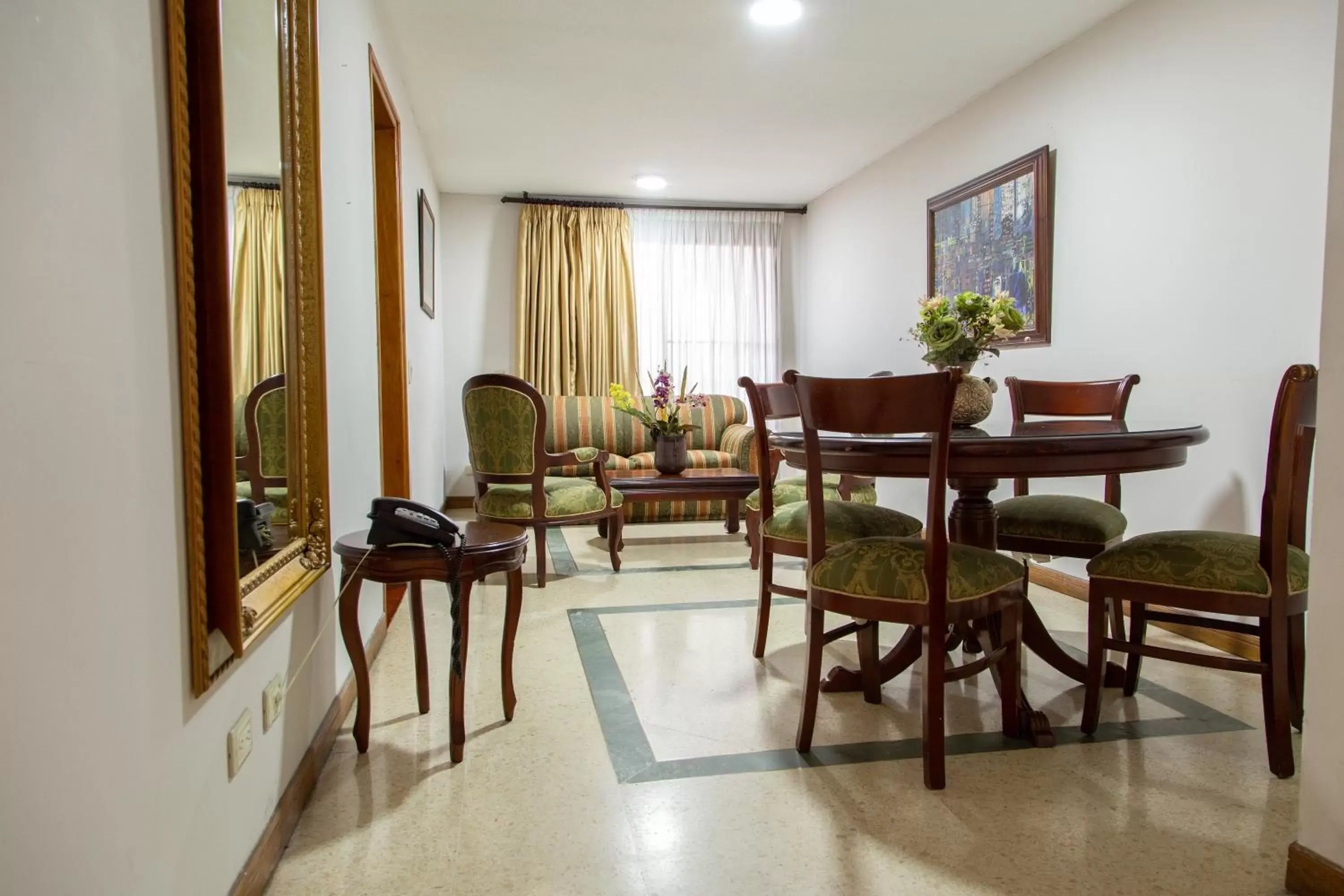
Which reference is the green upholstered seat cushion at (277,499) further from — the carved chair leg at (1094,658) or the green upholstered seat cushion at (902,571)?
the carved chair leg at (1094,658)

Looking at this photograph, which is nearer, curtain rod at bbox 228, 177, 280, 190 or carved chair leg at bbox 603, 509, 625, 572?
curtain rod at bbox 228, 177, 280, 190

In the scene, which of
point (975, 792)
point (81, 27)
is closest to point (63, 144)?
point (81, 27)

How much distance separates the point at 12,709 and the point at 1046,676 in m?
2.56

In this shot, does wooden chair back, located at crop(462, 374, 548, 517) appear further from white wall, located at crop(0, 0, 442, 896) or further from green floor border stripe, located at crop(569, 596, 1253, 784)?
white wall, located at crop(0, 0, 442, 896)

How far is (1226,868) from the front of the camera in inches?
60.0

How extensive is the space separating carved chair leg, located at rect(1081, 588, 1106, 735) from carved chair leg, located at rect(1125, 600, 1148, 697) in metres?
0.27

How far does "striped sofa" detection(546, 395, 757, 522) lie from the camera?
5426 millimetres

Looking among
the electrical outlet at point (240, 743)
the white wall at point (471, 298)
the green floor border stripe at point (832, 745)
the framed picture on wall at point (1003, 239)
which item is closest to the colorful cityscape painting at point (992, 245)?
the framed picture on wall at point (1003, 239)

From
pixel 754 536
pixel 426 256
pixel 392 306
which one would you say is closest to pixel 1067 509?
pixel 754 536

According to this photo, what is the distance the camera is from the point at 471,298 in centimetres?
633

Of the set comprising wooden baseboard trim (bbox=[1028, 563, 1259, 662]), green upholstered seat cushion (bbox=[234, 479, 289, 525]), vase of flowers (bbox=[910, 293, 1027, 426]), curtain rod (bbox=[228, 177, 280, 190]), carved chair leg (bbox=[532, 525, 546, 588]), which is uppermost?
curtain rod (bbox=[228, 177, 280, 190])

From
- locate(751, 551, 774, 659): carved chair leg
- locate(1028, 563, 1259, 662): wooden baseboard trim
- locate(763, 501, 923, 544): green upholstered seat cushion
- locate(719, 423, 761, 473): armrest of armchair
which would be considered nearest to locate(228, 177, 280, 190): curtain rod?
locate(763, 501, 923, 544): green upholstered seat cushion

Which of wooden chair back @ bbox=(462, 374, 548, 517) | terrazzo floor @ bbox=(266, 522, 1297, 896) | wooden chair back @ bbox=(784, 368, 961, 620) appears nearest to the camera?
terrazzo floor @ bbox=(266, 522, 1297, 896)

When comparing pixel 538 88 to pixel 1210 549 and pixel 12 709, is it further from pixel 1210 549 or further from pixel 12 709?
pixel 12 709
